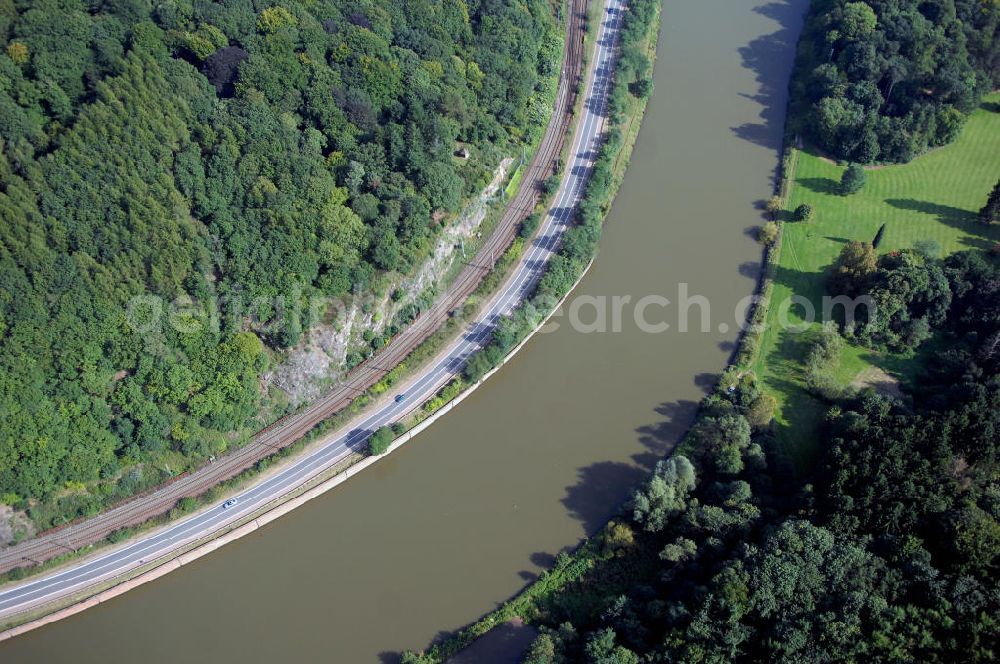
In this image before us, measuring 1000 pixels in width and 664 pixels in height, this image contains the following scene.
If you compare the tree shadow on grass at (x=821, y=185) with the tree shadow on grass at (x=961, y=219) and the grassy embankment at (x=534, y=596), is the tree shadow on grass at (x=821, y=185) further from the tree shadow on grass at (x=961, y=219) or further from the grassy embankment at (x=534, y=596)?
the grassy embankment at (x=534, y=596)

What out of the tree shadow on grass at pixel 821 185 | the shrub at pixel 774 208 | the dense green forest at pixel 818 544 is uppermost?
the tree shadow on grass at pixel 821 185

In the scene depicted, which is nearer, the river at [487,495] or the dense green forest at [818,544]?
the dense green forest at [818,544]

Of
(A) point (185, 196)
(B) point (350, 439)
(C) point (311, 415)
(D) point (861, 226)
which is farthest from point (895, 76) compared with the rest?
(A) point (185, 196)

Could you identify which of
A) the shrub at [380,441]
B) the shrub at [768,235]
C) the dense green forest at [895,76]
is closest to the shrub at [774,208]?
the shrub at [768,235]

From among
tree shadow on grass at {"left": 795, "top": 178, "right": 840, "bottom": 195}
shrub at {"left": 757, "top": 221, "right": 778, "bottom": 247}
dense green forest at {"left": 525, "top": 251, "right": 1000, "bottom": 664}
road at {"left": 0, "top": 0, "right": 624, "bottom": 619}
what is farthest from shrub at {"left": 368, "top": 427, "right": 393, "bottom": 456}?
tree shadow on grass at {"left": 795, "top": 178, "right": 840, "bottom": 195}

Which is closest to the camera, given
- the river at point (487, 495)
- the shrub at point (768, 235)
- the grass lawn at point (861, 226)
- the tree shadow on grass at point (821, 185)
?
the river at point (487, 495)

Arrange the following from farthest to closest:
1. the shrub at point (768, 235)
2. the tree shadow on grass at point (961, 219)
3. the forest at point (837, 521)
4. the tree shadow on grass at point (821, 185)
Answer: the tree shadow on grass at point (821, 185) < the shrub at point (768, 235) < the tree shadow on grass at point (961, 219) < the forest at point (837, 521)

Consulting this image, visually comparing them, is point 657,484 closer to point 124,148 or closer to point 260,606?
point 260,606
